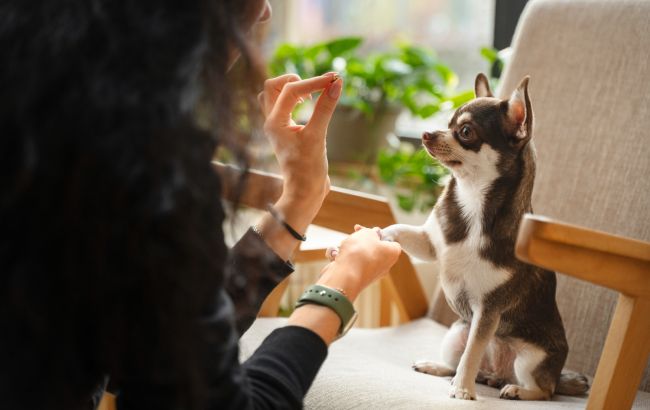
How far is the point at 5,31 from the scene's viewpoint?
0.59 metres

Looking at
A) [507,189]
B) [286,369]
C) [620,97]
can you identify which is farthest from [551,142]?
[286,369]

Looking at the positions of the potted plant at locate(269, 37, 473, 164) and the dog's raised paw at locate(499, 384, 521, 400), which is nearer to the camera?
the dog's raised paw at locate(499, 384, 521, 400)

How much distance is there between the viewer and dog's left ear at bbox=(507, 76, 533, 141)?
3.21 ft

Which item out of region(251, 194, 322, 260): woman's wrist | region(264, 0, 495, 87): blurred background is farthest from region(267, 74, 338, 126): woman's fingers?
region(264, 0, 495, 87): blurred background

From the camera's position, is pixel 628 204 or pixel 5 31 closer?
pixel 5 31

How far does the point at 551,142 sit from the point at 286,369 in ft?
2.86

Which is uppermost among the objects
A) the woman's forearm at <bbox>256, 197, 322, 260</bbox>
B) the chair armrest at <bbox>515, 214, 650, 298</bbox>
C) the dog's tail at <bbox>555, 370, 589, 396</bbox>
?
the chair armrest at <bbox>515, 214, 650, 298</bbox>

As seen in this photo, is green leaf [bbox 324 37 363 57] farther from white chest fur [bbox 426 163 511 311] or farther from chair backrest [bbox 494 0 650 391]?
white chest fur [bbox 426 163 511 311]

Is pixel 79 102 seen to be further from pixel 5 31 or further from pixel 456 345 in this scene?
pixel 456 345

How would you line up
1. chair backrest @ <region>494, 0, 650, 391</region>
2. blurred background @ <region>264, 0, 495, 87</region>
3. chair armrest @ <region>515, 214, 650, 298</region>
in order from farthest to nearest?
blurred background @ <region>264, 0, 495, 87</region>, chair backrest @ <region>494, 0, 650, 391</region>, chair armrest @ <region>515, 214, 650, 298</region>

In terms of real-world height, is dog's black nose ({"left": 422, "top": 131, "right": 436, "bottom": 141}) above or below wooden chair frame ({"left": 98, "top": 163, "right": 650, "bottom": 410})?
above

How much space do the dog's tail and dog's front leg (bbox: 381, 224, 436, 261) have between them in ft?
0.94

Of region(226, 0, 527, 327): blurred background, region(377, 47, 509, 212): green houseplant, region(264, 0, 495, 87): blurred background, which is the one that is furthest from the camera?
region(264, 0, 495, 87): blurred background

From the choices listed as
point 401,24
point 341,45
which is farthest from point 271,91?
point 401,24
